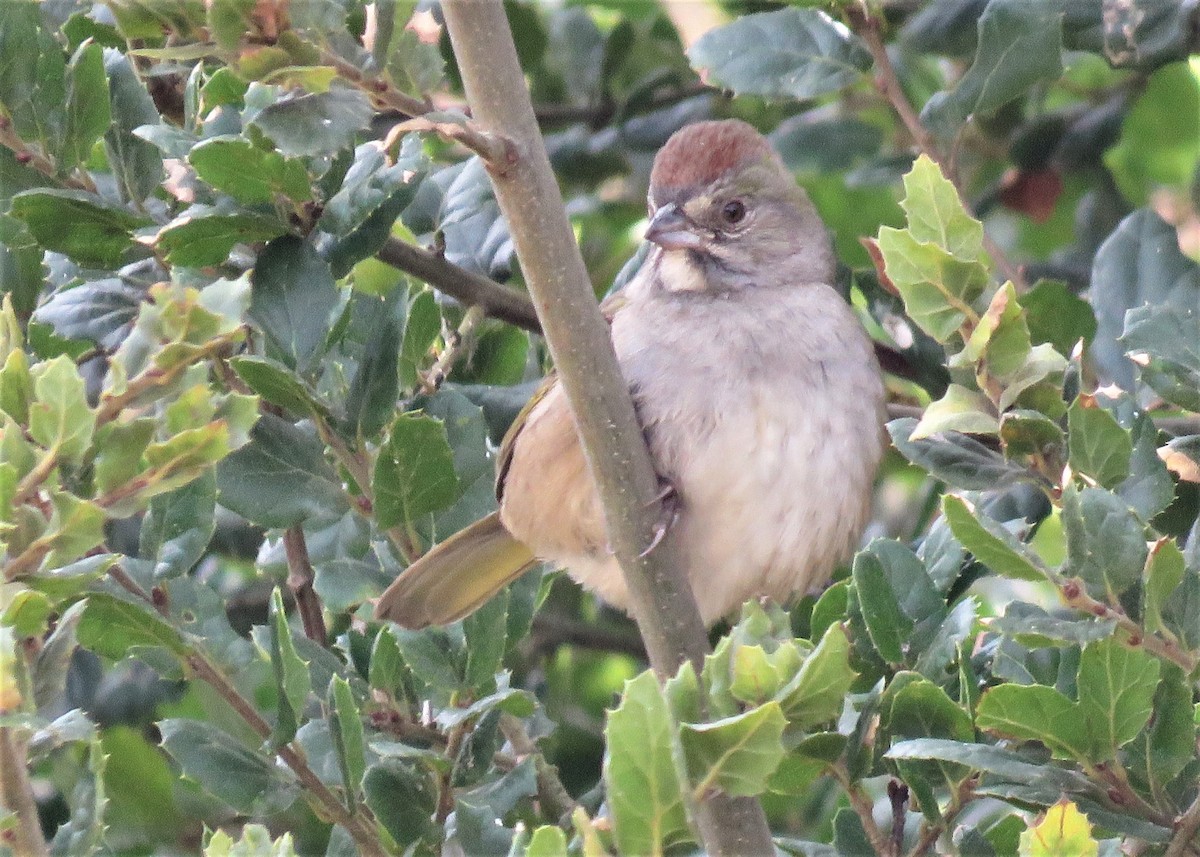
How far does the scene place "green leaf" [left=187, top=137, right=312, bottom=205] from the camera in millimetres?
2111

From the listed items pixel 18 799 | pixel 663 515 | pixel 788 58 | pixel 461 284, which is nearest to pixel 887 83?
pixel 788 58

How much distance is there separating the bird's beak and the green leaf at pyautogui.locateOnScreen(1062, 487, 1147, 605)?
55.0 inches

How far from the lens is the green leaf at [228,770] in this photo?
2.13 m

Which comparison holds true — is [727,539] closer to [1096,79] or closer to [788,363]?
[788,363]

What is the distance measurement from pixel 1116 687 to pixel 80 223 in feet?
5.01

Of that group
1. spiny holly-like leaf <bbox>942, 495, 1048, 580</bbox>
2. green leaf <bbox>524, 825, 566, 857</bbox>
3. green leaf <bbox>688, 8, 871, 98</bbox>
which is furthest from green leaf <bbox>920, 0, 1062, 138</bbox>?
green leaf <bbox>524, 825, 566, 857</bbox>

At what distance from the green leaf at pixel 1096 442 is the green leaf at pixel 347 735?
3.15 ft

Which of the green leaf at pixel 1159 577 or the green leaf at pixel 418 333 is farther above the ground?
the green leaf at pixel 418 333

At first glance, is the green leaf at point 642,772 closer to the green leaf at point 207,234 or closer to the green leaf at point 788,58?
the green leaf at point 207,234

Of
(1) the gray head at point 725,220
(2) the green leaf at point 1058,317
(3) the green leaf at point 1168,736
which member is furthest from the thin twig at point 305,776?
(2) the green leaf at point 1058,317

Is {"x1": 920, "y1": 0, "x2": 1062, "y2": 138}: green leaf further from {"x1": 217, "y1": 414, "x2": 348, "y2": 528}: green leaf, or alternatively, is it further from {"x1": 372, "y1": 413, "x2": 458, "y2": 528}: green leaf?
{"x1": 217, "y1": 414, "x2": 348, "y2": 528}: green leaf

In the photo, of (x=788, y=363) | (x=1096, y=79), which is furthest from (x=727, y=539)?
(x=1096, y=79)

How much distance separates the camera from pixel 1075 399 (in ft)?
5.86

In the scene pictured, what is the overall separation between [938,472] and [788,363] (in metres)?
0.93
